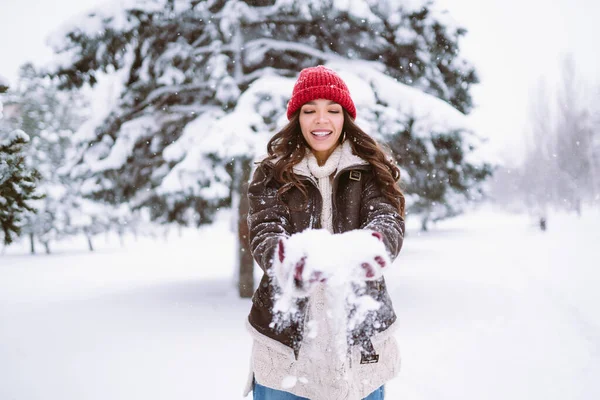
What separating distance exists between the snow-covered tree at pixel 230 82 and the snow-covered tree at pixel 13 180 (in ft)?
8.76

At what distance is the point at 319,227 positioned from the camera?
5.36 feet

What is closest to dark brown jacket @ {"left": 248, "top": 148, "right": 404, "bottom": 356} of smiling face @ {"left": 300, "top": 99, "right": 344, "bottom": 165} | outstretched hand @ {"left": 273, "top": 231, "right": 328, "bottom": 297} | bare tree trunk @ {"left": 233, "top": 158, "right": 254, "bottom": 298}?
smiling face @ {"left": 300, "top": 99, "right": 344, "bottom": 165}

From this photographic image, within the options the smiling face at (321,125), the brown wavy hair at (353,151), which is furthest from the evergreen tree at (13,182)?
the smiling face at (321,125)

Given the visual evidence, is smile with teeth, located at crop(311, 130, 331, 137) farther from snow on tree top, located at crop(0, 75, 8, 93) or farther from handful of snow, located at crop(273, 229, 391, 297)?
snow on tree top, located at crop(0, 75, 8, 93)

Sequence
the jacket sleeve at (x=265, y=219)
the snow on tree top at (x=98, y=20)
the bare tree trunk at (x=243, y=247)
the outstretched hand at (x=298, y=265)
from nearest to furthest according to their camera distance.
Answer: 1. the outstretched hand at (x=298, y=265)
2. the jacket sleeve at (x=265, y=219)
3. the snow on tree top at (x=98, y=20)
4. the bare tree trunk at (x=243, y=247)

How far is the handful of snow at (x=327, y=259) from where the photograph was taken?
1185 millimetres

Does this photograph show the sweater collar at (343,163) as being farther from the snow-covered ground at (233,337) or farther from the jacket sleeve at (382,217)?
the snow-covered ground at (233,337)

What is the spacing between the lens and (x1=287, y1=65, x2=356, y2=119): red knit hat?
177 centimetres

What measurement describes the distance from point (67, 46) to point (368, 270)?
7.44 metres

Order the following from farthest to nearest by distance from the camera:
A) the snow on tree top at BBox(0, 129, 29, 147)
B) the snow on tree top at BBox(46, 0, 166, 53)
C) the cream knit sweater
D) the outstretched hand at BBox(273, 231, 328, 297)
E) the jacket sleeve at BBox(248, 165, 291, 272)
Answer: the snow on tree top at BBox(46, 0, 166, 53) → the snow on tree top at BBox(0, 129, 29, 147) → the cream knit sweater → the jacket sleeve at BBox(248, 165, 291, 272) → the outstretched hand at BBox(273, 231, 328, 297)

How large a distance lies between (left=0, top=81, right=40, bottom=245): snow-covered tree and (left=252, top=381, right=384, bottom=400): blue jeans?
2.71 meters

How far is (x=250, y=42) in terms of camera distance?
→ 744cm

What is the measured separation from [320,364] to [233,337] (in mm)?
4492

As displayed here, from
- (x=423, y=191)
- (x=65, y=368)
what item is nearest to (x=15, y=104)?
(x=65, y=368)
